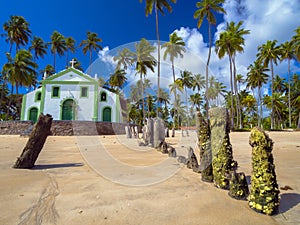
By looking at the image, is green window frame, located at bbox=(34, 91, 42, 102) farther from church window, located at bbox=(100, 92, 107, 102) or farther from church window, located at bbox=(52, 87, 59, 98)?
church window, located at bbox=(100, 92, 107, 102)

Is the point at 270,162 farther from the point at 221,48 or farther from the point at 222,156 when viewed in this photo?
the point at 221,48

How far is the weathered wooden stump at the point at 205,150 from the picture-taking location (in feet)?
13.2

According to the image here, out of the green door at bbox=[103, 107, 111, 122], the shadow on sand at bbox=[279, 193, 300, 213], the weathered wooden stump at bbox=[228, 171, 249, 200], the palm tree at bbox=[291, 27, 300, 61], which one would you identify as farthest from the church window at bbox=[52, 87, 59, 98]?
the palm tree at bbox=[291, 27, 300, 61]

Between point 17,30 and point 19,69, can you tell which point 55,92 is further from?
point 17,30

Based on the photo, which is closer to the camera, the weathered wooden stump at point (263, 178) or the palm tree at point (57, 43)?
the weathered wooden stump at point (263, 178)

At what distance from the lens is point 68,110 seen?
84.4 ft

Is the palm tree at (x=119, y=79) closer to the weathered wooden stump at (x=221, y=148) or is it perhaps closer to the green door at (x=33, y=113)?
the green door at (x=33, y=113)

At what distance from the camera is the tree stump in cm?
495

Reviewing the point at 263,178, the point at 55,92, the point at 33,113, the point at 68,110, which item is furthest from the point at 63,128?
the point at 263,178

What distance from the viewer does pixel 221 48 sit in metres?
32.2

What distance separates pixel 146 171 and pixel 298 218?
3.15 m

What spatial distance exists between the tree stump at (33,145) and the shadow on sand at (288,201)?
560 cm

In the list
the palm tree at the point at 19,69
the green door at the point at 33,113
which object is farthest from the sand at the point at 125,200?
the palm tree at the point at 19,69

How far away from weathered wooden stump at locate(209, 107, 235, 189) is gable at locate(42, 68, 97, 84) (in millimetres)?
25235
